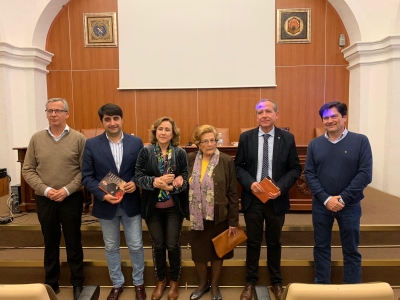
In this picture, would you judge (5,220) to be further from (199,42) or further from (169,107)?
(199,42)

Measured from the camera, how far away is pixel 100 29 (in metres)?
5.88

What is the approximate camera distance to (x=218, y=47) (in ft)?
18.7

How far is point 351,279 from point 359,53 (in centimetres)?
439

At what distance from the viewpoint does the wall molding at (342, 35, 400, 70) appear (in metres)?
4.88

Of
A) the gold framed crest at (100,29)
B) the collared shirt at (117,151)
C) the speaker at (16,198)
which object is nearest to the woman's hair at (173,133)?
the collared shirt at (117,151)

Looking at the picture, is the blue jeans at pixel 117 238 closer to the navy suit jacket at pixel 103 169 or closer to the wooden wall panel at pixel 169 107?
the navy suit jacket at pixel 103 169

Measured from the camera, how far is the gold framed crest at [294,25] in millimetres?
5691

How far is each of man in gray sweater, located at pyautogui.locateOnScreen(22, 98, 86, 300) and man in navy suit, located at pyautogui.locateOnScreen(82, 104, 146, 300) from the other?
16cm

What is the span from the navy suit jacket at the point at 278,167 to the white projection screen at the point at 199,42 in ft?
12.2

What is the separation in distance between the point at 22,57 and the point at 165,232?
4947 millimetres

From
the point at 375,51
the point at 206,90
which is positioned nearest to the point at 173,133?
the point at 206,90

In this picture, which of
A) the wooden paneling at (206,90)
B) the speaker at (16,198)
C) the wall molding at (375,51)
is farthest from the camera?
the wooden paneling at (206,90)

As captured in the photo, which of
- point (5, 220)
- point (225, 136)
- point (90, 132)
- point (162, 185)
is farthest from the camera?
point (90, 132)

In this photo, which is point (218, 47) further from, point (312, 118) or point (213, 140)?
point (213, 140)
